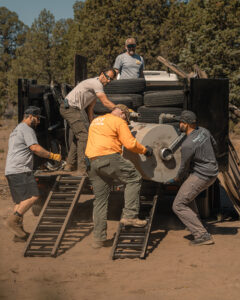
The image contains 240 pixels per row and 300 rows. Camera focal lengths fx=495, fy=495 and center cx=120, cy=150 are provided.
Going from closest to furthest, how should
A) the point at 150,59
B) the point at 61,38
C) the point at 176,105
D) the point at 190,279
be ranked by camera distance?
the point at 190,279, the point at 176,105, the point at 150,59, the point at 61,38

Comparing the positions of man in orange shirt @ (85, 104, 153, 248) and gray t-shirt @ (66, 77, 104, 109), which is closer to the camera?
man in orange shirt @ (85, 104, 153, 248)

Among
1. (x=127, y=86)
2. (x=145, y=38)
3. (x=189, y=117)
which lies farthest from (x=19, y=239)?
(x=145, y=38)

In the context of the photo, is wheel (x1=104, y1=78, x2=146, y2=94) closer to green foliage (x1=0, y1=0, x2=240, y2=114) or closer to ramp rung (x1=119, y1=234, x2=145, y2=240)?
ramp rung (x1=119, y1=234, x2=145, y2=240)

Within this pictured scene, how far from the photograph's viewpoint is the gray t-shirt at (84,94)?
7.94 m

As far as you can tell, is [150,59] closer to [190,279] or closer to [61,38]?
[61,38]

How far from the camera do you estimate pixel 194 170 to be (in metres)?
7.18

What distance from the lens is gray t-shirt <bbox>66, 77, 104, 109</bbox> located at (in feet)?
26.1

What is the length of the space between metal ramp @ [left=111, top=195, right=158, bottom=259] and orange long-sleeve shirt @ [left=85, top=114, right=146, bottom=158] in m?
1.06

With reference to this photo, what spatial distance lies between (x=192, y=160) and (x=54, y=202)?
2.20 meters

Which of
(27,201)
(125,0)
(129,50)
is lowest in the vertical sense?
(27,201)

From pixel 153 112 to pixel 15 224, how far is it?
2.87 m

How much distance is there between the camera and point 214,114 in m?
8.02

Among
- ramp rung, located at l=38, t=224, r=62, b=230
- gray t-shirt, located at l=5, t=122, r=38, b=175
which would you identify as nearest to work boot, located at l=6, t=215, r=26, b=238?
ramp rung, located at l=38, t=224, r=62, b=230

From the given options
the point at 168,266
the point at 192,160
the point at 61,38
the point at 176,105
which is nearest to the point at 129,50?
the point at 176,105
